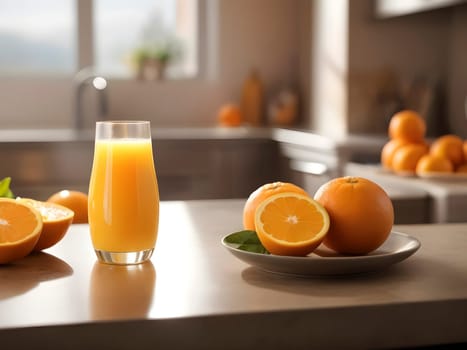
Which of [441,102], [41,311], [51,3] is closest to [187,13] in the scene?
[51,3]

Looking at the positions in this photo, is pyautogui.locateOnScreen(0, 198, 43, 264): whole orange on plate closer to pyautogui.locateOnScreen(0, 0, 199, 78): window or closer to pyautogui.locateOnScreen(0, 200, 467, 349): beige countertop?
pyautogui.locateOnScreen(0, 200, 467, 349): beige countertop

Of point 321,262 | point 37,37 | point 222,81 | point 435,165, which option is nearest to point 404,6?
point 435,165

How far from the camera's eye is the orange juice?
3.33 feet

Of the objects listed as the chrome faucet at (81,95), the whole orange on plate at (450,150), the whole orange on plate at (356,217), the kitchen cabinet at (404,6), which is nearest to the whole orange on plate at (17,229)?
the whole orange on plate at (356,217)

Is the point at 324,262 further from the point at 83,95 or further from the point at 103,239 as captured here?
the point at 83,95

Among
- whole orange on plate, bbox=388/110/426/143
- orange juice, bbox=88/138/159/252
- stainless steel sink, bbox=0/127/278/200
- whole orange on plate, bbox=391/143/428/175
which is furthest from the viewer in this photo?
stainless steel sink, bbox=0/127/278/200

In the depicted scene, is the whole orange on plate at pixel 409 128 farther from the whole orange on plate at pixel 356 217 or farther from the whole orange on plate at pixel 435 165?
the whole orange on plate at pixel 356 217

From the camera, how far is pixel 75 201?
136 cm

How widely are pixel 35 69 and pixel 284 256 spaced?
11.8 feet

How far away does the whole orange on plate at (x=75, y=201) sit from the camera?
133 cm

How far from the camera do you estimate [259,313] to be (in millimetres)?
790

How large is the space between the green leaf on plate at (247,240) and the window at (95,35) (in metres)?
3.32

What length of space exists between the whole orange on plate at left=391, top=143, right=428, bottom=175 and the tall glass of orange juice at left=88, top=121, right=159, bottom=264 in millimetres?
1466

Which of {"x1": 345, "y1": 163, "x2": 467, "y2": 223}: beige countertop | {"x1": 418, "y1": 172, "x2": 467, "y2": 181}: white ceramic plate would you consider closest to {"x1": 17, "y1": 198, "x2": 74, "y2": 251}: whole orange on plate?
{"x1": 345, "y1": 163, "x2": 467, "y2": 223}: beige countertop
